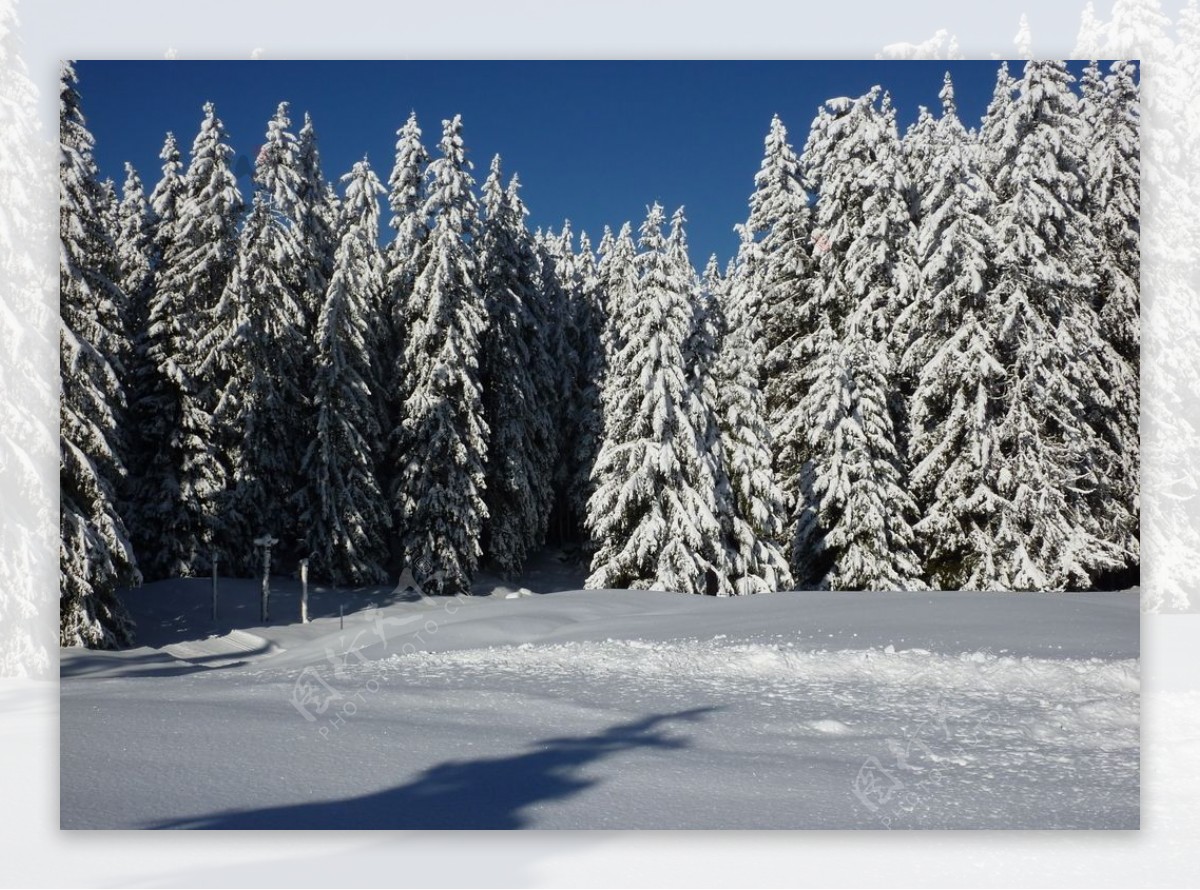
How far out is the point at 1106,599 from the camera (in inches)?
374

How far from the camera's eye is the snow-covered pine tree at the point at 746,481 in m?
18.0

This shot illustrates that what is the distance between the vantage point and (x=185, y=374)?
17.7 metres

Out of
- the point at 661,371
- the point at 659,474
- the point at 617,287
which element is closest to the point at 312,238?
the point at 617,287

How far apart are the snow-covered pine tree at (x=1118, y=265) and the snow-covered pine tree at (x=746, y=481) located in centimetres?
714

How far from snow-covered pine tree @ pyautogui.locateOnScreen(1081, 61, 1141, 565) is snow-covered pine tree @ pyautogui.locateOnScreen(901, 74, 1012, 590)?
2604 mm

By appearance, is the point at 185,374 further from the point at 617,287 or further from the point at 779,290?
the point at 779,290

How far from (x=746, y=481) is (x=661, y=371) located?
3.06 meters

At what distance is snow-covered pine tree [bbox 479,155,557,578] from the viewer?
2288 cm

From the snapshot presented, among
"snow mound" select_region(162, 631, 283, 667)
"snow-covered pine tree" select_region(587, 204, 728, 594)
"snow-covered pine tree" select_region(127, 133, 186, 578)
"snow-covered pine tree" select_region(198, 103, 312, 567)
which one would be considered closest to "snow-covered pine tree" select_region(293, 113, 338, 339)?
"snow-covered pine tree" select_region(198, 103, 312, 567)

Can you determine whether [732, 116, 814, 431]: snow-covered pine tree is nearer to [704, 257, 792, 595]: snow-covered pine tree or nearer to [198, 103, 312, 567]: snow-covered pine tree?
[704, 257, 792, 595]: snow-covered pine tree

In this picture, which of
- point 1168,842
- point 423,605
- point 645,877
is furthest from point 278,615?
point 1168,842

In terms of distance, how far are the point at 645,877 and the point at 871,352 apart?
49.4 ft

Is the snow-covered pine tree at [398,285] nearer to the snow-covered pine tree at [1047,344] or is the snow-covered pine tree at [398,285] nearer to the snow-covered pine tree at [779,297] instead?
the snow-covered pine tree at [779,297]

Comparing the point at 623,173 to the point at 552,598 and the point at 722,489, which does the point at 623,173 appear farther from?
the point at 722,489
